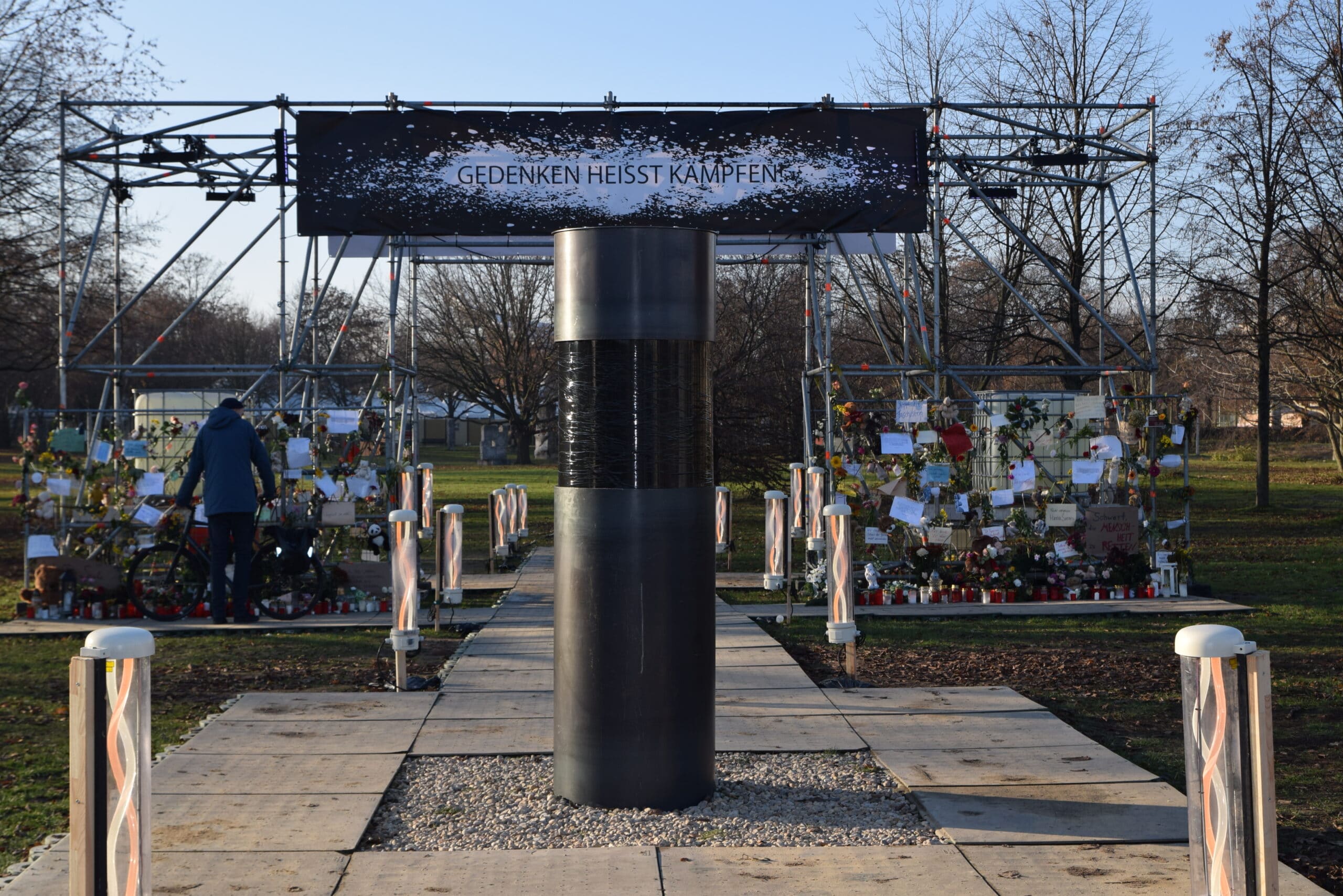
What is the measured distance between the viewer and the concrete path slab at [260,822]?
5000 mm

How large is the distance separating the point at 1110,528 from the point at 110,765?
37.3 ft

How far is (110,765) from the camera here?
3.50 meters

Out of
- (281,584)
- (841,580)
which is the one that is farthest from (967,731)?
(281,584)

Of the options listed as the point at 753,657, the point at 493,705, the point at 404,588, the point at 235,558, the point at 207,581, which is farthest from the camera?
the point at 207,581

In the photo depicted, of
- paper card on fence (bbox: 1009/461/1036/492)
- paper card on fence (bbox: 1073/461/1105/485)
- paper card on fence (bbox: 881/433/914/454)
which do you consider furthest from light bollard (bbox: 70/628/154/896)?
paper card on fence (bbox: 1073/461/1105/485)

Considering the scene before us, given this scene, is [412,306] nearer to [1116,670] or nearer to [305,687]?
[305,687]

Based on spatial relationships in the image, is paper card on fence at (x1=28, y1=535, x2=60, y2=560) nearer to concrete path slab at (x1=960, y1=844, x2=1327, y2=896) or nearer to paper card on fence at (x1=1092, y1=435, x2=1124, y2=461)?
concrete path slab at (x1=960, y1=844, x2=1327, y2=896)

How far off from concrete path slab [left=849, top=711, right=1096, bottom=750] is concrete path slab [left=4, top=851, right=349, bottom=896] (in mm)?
2967

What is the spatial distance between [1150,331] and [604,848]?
10.6m

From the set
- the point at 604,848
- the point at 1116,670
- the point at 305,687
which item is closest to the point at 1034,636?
the point at 1116,670

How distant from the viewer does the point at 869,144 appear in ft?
43.0

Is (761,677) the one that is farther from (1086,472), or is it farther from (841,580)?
(1086,472)

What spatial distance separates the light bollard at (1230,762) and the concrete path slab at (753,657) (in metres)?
5.39

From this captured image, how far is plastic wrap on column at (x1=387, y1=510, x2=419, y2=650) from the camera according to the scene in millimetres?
8344
